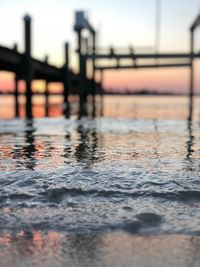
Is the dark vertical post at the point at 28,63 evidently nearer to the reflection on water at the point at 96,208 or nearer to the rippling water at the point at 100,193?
the rippling water at the point at 100,193

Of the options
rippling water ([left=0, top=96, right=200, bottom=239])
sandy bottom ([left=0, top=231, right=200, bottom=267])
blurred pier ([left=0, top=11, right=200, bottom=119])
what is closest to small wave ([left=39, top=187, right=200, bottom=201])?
rippling water ([left=0, top=96, right=200, bottom=239])

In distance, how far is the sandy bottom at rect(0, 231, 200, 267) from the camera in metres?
2.49

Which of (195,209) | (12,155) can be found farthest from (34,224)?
(12,155)

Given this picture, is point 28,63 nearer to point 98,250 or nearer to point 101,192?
point 101,192

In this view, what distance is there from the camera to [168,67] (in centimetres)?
3089

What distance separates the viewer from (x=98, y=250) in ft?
8.86

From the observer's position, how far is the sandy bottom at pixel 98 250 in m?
2.49

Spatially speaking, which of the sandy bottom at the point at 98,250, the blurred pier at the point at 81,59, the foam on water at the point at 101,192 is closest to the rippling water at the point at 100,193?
the foam on water at the point at 101,192

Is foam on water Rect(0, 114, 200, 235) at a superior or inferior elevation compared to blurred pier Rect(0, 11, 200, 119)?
inferior

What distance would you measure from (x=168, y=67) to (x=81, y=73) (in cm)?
635

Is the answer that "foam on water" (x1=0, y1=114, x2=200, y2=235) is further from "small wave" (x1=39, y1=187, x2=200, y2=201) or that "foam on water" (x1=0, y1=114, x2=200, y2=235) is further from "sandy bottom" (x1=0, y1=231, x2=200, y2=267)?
"sandy bottom" (x1=0, y1=231, x2=200, y2=267)

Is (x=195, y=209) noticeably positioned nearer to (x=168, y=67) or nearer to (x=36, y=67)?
(x=36, y=67)

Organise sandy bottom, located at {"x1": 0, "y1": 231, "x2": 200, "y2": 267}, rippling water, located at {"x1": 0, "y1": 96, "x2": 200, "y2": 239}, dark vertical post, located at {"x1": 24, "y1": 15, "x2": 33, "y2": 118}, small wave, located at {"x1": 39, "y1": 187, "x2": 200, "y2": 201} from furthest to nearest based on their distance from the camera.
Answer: dark vertical post, located at {"x1": 24, "y1": 15, "x2": 33, "y2": 118} < small wave, located at {"x1": 39, "y1": 187, "x2": 200, "y2": 201} < rippling water, located at {"x1": 0, "y1": 96, "x2": 200, "y2": 239} < sandy bottom, located at {"x1": 0, "y1": 231, "x2": 200, "y2": 267}

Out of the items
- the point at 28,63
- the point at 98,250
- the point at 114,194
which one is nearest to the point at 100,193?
→ the point at 114,194
